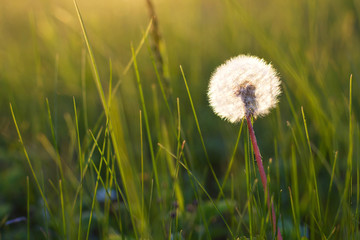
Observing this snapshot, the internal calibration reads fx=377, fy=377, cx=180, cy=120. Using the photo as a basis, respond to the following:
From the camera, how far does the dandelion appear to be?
894mm

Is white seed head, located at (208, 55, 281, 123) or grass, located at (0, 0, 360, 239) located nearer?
white seed head, located at (208, 55, 281, 123)

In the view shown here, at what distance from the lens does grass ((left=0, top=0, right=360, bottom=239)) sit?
100 centimetres

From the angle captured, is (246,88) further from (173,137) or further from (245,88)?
(173,137)

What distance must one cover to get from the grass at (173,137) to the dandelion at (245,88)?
8 centimetres

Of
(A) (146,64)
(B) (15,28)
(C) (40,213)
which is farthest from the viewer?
(B) (15,28)

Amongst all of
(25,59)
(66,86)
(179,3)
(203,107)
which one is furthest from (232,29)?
(179,3)

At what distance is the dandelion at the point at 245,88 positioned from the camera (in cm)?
89

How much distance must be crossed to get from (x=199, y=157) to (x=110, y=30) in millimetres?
2579

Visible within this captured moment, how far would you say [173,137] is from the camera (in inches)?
66.0

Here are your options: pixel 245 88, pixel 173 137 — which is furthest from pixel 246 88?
pixel 173 137

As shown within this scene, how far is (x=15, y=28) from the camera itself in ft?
16.5

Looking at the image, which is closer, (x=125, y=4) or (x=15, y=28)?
(x=125, y=4)

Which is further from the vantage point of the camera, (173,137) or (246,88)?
(173,137)

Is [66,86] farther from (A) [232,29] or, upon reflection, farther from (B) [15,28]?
(B) [15,28]
